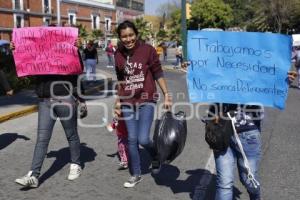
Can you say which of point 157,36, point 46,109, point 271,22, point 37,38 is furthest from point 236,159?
point 157,36

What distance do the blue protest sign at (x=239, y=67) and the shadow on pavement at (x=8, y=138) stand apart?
14.0ft

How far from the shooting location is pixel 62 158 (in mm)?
7023

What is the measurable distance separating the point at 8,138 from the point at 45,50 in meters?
2.98

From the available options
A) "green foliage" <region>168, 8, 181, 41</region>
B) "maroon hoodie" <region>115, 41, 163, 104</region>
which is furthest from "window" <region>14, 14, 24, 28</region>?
"maroon hoodie" <region>115, 41, 163, 104</region>

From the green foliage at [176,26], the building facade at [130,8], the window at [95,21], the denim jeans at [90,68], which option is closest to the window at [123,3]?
the building facade at [130,8]

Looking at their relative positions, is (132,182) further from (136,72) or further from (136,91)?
(136,72)

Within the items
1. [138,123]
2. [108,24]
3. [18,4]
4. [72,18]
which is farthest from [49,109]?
[108,24]

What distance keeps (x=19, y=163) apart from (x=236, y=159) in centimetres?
337

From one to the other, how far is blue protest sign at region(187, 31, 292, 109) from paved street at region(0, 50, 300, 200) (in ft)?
4.37

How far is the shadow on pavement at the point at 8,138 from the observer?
800cm

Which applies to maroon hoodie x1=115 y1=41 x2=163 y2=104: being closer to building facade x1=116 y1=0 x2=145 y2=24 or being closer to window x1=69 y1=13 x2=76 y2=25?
window x1=69 y1=13 x2=76 y2=25

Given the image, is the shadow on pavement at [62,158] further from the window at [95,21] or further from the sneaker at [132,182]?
the window at [95,21]

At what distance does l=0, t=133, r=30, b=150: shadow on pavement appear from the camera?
8.00 meters

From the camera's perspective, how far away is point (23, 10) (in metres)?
72.4
